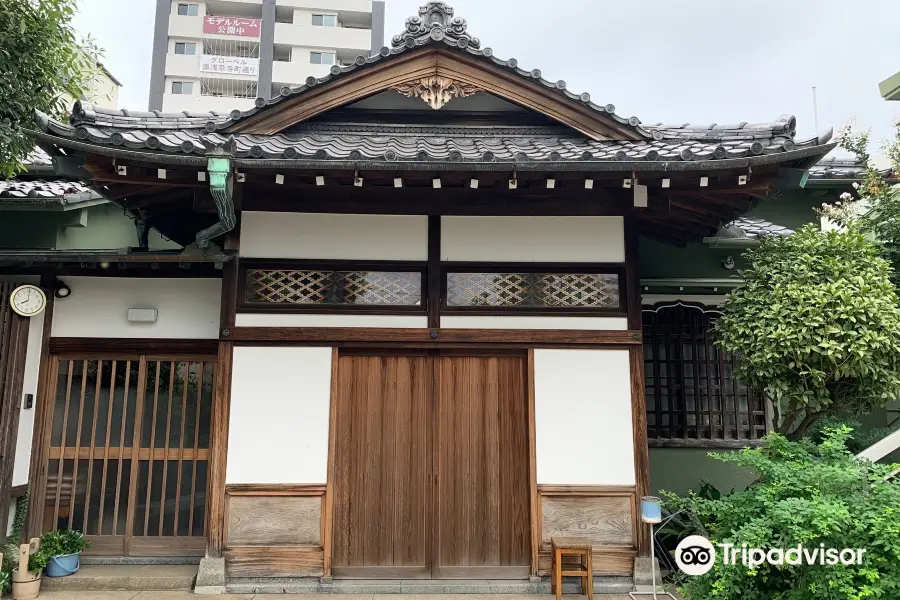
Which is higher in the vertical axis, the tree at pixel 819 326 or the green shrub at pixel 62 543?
the tree at pixel 819 326

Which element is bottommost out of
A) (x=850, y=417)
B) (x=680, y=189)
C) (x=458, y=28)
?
(x=850, y=417)

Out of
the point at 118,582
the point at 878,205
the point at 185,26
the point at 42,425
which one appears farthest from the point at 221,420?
the point at 185,26

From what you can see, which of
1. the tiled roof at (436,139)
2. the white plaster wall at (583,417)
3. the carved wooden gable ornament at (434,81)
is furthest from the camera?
the carved wooden gable ornament at (434,81)

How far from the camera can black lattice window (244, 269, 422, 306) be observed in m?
5.48

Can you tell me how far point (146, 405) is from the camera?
5.89 meters

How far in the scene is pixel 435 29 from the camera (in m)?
5.88

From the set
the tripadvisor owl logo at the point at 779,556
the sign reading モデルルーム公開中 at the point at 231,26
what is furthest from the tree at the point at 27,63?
the sign reading モデルルーム公開中 at the point at 231,26

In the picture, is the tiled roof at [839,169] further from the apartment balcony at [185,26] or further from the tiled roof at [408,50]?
the apartment balcony at [185,26]

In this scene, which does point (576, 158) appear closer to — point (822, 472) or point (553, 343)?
point (553, 343)

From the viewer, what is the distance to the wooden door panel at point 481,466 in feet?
17.6

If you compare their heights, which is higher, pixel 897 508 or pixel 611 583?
pixel 897 508

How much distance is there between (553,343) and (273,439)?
284cm

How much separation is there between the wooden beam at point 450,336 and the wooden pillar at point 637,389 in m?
0.16

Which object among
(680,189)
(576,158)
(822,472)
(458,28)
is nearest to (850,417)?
(822,472)
